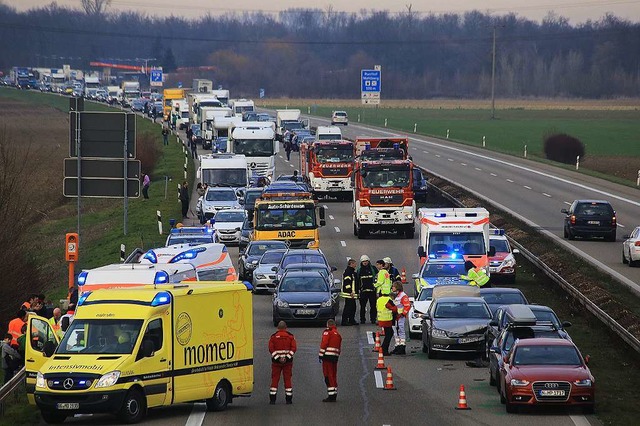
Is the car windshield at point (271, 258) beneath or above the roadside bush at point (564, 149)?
beneath

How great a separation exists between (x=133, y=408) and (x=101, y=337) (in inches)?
51.6

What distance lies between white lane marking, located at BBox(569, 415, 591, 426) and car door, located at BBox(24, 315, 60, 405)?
335 inches

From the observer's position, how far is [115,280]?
24.4 meters

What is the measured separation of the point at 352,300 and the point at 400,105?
164216 millimetres

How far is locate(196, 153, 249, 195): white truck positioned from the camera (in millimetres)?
63031

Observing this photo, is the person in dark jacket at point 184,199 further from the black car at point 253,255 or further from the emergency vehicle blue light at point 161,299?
the emergency vehicle blue light at point 161,299

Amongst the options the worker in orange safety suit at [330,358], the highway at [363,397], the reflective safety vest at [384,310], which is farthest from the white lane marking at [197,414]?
the reflective safety vest at [384,310]

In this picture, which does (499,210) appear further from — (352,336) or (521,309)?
(521,309)

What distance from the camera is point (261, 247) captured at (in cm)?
4294

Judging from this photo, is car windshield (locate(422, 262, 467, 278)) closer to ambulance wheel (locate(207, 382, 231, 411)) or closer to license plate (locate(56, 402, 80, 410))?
ambulance wheel (locate(207, 382, 231, 411))

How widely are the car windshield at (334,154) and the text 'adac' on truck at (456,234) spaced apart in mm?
26470

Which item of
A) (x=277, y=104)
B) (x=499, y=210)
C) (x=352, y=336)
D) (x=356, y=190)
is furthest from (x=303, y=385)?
(x=277, y=104)

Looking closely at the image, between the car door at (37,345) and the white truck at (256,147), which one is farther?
the white truck at (256,147)

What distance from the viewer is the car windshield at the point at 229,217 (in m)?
52.8
